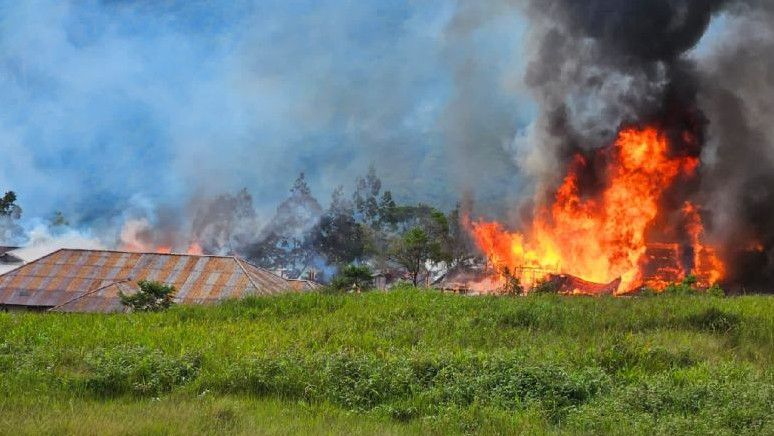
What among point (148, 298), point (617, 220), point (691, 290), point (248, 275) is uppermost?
point (617, 220)

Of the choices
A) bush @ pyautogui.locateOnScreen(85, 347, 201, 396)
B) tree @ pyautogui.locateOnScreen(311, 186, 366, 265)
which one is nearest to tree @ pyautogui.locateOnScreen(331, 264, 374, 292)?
bush @ pyautogui.locateOnScreen(85, 347, 201, 396)

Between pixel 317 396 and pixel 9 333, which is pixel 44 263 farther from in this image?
pixel 317 396

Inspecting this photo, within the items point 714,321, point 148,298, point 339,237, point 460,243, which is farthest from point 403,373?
point 339,237

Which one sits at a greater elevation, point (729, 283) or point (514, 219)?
point (514, 219)

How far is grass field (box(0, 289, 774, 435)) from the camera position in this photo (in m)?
7.29

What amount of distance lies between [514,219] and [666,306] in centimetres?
2913

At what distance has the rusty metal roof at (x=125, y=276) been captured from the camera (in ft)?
91.9

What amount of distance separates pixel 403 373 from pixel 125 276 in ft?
78.4

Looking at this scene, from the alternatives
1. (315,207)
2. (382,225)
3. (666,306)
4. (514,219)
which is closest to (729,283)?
(514,219)

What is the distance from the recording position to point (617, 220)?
3572cm

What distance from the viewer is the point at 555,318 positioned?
47.0ft

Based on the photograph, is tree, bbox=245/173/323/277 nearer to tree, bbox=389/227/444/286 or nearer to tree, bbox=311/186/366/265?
tree, bbox=311/186/366/265

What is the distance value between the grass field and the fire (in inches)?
812

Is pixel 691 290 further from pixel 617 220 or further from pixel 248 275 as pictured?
pixel 248 275
